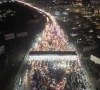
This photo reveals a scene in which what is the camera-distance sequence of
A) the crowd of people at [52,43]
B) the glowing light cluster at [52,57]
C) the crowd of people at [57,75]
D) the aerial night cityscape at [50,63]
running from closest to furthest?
the crowd of people at [57,75] < the aerial night cityscape at [50,63] < the glowing light cluster at [52,57] < the crowd of people at [52,43]

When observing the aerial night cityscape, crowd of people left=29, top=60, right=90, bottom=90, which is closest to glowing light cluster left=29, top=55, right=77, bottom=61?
the aerial night cityscape

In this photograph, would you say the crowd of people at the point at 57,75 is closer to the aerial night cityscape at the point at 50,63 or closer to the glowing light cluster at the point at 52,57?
the aerial night cityscape at the point at 50,63

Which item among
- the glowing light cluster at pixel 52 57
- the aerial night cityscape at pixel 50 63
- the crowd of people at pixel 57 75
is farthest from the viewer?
the glowing light cluster at pixel 52 57

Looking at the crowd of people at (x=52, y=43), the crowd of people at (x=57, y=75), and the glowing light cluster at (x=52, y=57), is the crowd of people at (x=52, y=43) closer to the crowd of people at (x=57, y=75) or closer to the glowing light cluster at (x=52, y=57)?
the glowing light cluster at (x=52, y=57)

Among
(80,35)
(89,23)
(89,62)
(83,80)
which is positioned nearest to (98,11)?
(89,23)

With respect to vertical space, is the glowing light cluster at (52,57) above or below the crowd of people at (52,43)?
above

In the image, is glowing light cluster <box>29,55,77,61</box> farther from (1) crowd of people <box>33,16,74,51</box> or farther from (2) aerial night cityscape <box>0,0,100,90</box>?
(1) crowd of people <box>33,16,74,51</box>

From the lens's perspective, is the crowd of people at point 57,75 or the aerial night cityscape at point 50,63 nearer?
the crowd of people at point 57,75

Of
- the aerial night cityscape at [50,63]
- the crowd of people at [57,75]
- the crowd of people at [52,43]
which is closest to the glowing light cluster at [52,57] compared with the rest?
the aerial night cityscape at [50,63]

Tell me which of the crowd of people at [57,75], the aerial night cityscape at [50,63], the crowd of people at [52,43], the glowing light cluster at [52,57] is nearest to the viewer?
the crowd of people at [57,75]
